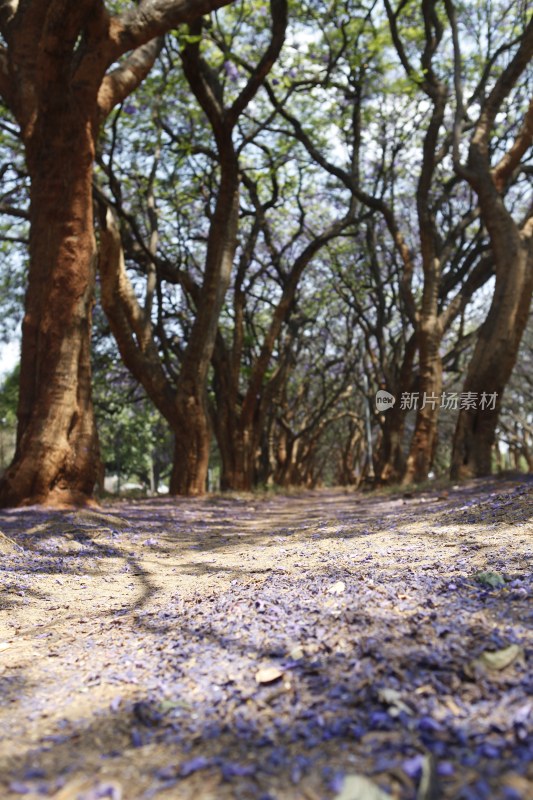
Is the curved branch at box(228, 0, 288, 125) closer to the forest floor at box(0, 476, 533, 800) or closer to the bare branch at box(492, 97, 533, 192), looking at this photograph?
the bare branch at box(492, 97, 533, 192)

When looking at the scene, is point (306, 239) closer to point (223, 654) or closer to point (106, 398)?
point (106, 398)

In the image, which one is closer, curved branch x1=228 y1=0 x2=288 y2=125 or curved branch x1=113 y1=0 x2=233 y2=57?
curved branch x1=113 y1=0 x2=233 y2=57

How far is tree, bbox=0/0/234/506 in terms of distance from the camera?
19.7ft

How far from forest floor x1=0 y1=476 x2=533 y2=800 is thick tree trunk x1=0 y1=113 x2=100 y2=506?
2.38m

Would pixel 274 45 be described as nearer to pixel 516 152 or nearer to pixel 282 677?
pixel 516 152

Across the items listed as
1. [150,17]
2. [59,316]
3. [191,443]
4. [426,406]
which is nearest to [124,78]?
[150,17]

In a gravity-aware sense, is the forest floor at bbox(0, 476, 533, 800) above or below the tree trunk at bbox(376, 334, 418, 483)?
below

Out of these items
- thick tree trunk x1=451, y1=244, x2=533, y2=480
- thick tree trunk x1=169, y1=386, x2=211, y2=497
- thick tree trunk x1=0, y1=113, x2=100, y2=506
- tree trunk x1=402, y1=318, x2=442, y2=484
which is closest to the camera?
thick tree trunk x1=0, y1=113, x2=100, y2=506

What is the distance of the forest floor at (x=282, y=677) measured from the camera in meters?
1.39

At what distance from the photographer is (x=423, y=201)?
10234 millimetres

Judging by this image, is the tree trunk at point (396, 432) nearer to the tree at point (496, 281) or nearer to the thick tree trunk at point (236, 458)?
the thick tree trunk at point (236, 458)

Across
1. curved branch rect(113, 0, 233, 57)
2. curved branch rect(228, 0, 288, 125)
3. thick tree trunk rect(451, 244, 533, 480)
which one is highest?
curved branch rect(228, 0, 288, 125)

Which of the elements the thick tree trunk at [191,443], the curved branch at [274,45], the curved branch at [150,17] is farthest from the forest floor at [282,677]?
the curved branch at [274,45]

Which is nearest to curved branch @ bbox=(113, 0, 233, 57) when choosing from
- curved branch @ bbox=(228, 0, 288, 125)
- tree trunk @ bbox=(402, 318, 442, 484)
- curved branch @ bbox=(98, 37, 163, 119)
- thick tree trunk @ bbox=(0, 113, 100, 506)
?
curved branch @ bbox=(98, 37, 163, 119)
